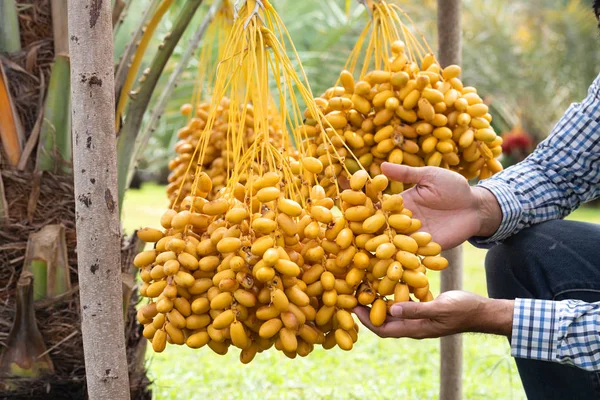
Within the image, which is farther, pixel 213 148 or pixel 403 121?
pixel 213 148

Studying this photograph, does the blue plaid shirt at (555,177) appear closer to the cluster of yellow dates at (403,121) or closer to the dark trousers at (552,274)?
the dark trousers at (552,274)

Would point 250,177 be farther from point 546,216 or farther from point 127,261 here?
point 546,216

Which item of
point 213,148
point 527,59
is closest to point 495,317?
point 213,148

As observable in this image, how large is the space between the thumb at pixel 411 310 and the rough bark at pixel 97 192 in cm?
53

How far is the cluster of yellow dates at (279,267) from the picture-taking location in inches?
50.0

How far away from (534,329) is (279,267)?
72cm

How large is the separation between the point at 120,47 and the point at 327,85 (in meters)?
1.93

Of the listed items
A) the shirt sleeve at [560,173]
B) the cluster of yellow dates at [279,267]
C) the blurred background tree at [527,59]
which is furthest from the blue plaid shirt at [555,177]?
the blurred background tree at [527,59]

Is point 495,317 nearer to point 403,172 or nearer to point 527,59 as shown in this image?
point 403,172

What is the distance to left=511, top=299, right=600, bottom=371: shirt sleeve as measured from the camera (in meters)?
1.58

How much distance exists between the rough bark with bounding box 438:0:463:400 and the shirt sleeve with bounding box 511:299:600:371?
28.2 inches

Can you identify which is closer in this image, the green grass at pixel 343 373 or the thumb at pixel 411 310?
the thumb at pixel 411 310

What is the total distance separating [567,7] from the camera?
412 inches

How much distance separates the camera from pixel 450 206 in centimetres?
185
